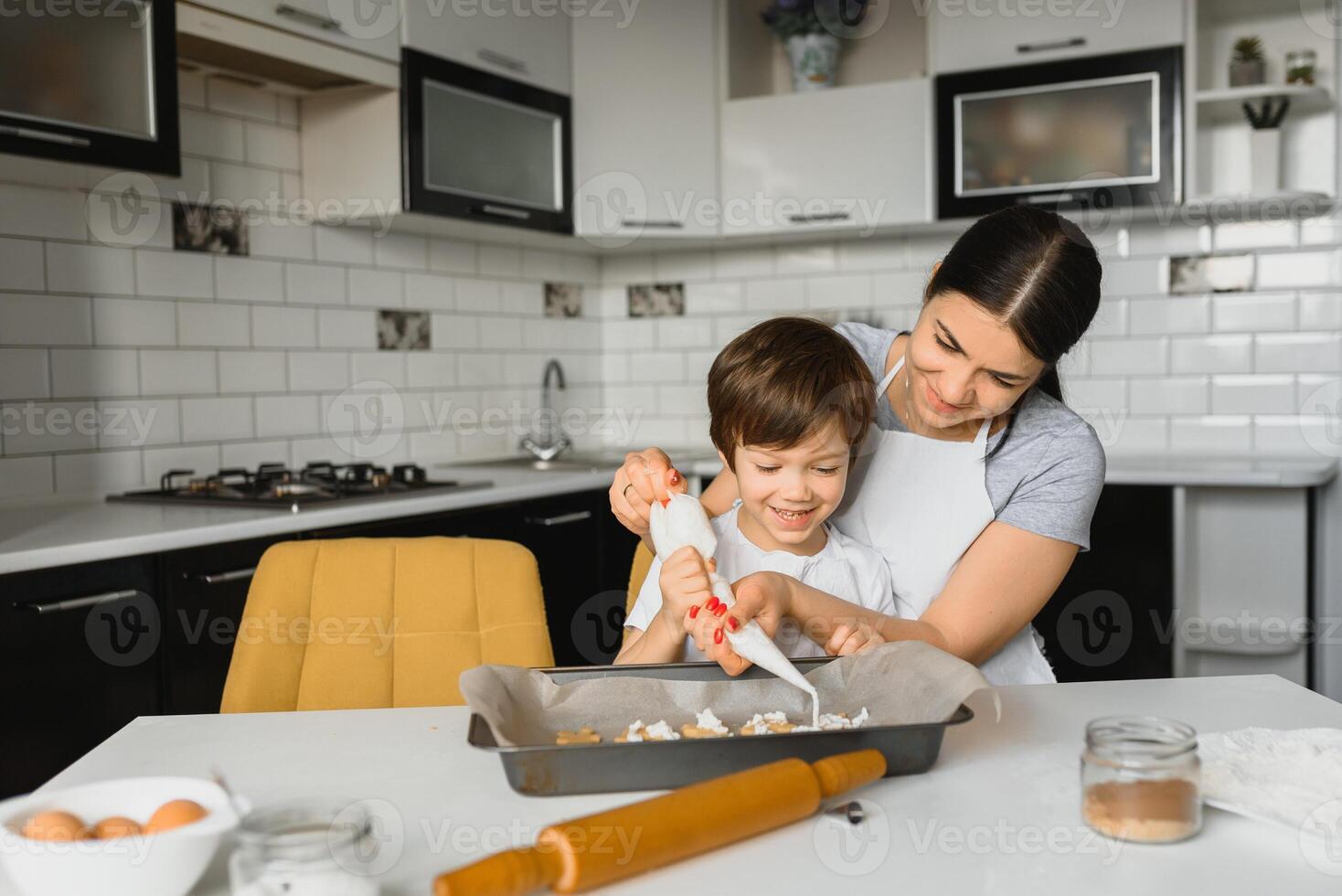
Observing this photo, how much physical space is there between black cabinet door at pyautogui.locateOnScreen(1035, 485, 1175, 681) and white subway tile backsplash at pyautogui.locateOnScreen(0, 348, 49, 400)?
2357mm

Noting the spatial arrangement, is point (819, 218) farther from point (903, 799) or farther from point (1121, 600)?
point (903, 799)

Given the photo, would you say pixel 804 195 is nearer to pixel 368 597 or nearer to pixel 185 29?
pixel 185 29

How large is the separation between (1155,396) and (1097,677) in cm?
95

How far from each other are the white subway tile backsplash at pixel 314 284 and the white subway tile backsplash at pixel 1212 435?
240 centimetres

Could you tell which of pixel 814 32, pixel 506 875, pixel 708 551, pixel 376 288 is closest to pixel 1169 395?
pixel 814 32

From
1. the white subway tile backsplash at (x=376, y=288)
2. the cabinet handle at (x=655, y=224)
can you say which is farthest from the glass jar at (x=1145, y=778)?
the cabinet handle at (x=655, y=224)

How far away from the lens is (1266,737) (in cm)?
107

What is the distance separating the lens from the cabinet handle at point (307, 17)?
2.56 meters

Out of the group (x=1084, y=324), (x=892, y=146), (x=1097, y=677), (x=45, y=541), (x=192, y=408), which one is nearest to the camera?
(x=1084, y=324)

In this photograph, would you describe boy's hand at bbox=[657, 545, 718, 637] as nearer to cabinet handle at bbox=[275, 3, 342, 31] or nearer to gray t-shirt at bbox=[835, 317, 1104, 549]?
gray t-shirt at bbox=[835, 317, 1104, 549]

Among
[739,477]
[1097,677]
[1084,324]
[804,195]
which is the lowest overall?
[1097,677]

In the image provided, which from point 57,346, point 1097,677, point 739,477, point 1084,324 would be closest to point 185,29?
point 57,346

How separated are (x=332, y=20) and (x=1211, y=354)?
8.31 ft

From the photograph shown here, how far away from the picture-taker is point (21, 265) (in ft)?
7.97
